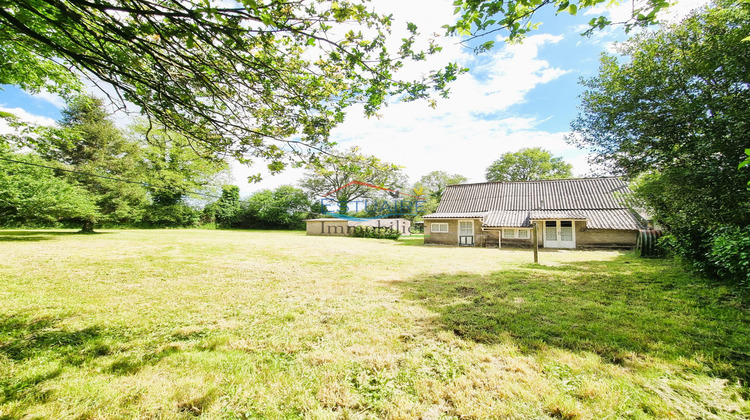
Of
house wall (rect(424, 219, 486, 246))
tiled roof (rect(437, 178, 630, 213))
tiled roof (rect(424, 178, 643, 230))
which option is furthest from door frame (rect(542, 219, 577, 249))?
house wall (rect(424, 219, 486, 246))

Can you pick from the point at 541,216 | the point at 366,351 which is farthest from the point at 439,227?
the point at 366,351

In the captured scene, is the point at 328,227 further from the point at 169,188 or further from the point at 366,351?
the point at 366,351

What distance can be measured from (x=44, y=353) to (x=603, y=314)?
724 centimetres

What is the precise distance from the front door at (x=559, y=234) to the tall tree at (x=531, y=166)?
82.0 ft

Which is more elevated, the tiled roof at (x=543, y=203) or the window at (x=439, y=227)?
the tiled roof at (x=543, y=203)

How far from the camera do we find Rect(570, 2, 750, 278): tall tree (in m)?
5.13

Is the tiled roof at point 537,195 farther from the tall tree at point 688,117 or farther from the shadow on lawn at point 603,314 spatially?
the shadow on lawn at point 603,314

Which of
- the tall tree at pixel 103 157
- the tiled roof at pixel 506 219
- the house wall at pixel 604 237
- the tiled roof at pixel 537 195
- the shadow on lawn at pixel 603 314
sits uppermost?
the tall tree at pixel 103 157

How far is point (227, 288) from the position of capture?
17.8ft

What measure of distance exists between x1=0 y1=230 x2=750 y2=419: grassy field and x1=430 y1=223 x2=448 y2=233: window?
13506 mm

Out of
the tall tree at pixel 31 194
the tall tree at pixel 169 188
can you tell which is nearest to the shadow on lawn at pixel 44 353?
the tall tree at pixel 31 194

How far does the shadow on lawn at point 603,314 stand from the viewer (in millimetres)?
2914

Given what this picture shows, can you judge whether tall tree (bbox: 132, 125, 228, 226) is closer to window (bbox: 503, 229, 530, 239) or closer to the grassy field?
the grassy field

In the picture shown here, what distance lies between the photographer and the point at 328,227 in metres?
29.2
